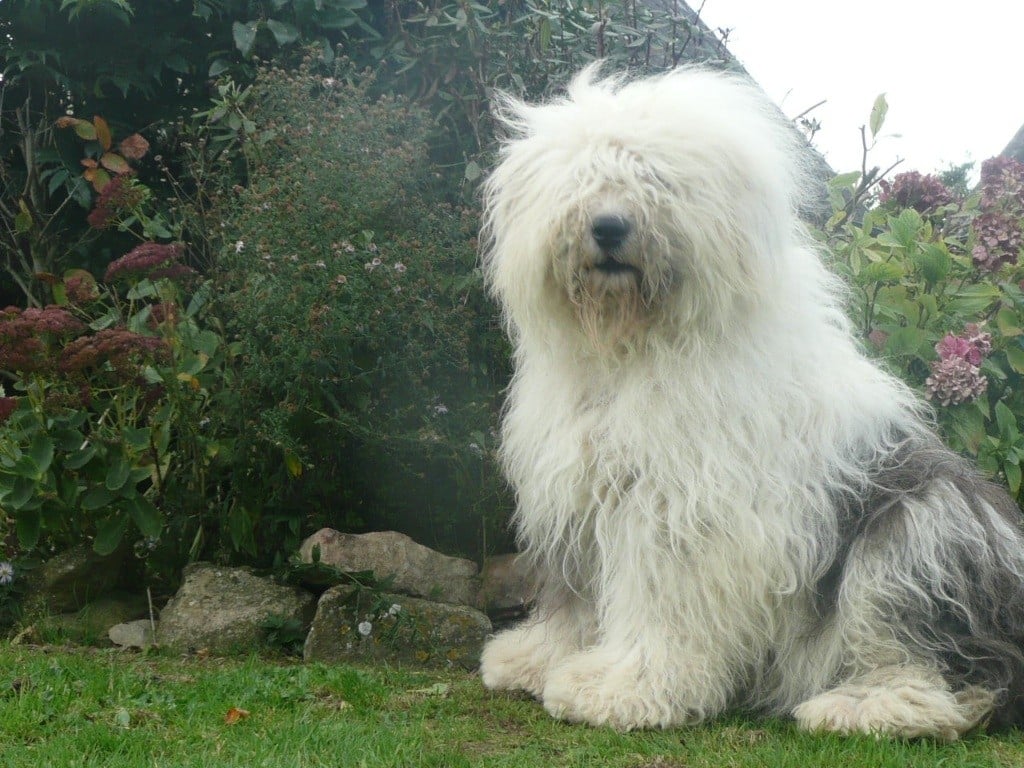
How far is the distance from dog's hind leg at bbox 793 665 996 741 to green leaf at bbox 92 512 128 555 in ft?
8.39

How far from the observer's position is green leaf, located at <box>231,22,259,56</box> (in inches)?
204

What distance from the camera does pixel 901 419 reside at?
3459mm

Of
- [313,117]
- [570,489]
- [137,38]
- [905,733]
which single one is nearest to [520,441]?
[570,489]

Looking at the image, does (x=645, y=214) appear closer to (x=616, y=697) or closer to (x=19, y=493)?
(x=616, y=697)

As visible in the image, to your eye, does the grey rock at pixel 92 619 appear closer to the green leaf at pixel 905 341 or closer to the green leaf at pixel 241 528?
the green leaf at pixel 241 528

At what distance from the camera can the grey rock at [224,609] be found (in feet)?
14.0

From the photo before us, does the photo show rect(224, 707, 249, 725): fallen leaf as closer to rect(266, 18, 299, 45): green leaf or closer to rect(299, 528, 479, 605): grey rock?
rect(299, 528, 479, 605): grey rock

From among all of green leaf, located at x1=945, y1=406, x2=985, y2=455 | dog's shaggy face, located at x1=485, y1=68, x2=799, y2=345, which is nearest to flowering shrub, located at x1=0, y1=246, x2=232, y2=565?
dog's shaggy face, located at x1=485, y1=68, x2=799, y2=345

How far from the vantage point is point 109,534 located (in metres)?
4.39

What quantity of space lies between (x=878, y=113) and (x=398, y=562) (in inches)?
112

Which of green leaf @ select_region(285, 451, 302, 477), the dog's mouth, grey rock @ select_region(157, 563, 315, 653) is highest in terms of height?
the dog's mouth

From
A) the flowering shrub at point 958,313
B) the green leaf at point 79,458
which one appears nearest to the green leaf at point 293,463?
the green leaf at point 79,458

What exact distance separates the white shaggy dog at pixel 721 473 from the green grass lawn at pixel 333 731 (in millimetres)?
116

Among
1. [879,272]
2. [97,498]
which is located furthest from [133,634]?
[879,272]
